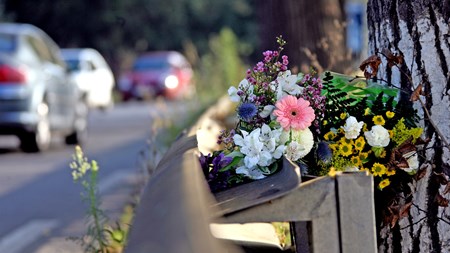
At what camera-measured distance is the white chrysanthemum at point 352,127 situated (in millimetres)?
4660

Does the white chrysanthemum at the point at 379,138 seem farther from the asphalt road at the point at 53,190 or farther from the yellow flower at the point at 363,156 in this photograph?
the asphalt road at the point at 53,190

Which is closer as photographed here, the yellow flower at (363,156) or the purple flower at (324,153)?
the purple flower at (324,153)

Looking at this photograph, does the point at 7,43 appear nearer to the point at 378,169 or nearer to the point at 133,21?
the point at 378,169

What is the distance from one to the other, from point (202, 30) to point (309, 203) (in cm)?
6247

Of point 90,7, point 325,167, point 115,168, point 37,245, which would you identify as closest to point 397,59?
point 325,167

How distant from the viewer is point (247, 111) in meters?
4.71

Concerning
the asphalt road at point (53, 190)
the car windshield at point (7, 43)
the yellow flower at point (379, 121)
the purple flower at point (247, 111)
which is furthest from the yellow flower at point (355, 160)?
the car windshield at point (7, 43)

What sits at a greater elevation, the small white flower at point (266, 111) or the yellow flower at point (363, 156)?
the small white flower at point (266, 111)

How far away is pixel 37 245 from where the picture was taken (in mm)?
9516

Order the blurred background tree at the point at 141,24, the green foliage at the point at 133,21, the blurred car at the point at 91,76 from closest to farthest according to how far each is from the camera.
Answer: the blurred car at the point at 91,76, the blurred background tree at the point at 141,24, the green foliage at the point at 133,21

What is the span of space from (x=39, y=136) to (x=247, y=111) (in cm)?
1407

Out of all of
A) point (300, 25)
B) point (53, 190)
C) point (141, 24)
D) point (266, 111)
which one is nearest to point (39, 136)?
point (53, 190)

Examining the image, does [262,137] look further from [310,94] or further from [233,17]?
[233,17]

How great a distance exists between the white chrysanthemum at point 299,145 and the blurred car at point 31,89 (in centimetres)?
1330
